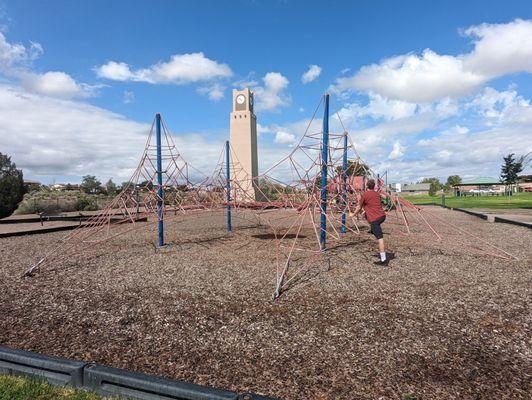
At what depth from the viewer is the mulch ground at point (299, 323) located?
9.89ft

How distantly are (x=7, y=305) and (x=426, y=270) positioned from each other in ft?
22.6

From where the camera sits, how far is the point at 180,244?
10.2m

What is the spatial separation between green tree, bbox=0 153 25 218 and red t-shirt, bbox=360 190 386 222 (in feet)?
58.7

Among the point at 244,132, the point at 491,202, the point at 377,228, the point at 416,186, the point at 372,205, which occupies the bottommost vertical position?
the point at 491,202

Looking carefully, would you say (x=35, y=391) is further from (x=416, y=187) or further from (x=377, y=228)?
(x=416, y=187)

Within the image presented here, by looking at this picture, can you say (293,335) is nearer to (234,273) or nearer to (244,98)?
(234,273)

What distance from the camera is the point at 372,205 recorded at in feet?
23.3

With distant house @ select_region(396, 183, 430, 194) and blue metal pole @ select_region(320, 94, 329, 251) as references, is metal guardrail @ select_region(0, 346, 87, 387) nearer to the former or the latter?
blue metal pole @ select_region(320, 94, 329, 251)

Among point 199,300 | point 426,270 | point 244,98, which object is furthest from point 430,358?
point 244,98

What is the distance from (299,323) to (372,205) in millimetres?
3674

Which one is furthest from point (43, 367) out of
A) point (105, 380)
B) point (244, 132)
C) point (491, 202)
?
point (491, 202)

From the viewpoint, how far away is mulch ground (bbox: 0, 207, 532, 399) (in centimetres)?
302

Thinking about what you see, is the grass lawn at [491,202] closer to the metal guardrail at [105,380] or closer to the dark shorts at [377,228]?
the dark shorts at [377,228]

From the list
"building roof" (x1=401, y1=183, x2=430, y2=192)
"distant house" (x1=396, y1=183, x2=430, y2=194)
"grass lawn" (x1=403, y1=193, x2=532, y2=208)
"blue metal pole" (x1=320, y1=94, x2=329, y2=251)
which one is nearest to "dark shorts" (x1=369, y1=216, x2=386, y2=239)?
"blue metal pole" (x1=320, y1=94, x2=329, y2=251)
